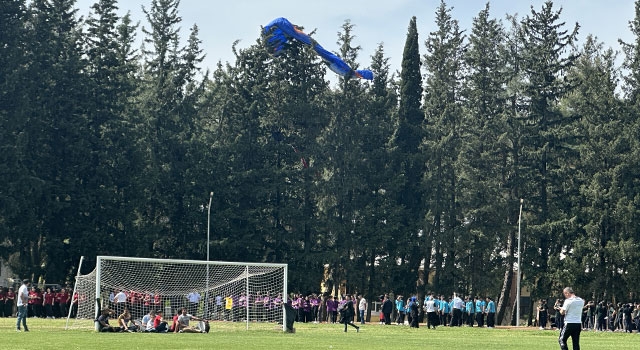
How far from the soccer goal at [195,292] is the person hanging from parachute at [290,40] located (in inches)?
946

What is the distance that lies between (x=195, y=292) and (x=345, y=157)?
25.4 meters

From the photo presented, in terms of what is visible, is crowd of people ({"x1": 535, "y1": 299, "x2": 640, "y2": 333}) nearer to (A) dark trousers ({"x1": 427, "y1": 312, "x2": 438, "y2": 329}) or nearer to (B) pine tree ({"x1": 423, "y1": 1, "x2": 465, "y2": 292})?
(A) dark trousers ({"x1": 427, "y1": 312, "x2": 438, "y2": 329})

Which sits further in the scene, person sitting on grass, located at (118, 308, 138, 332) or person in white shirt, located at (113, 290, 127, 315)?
person in white shirt, located at (113, 290, 127, 315)

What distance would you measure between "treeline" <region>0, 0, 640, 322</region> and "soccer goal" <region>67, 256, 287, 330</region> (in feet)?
46.7

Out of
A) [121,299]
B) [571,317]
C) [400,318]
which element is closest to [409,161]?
[400,318]

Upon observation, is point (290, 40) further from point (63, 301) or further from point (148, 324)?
point (148, 324)

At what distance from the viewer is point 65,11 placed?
62.7m

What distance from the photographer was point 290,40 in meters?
69.8

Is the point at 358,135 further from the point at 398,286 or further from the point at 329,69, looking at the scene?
the point at 398,286

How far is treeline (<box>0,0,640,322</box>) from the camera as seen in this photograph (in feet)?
200

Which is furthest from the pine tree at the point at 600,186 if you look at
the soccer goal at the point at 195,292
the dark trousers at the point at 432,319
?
the soccer goal at the point at 195,292

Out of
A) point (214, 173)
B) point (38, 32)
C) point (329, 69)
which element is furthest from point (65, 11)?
point (329, 69)

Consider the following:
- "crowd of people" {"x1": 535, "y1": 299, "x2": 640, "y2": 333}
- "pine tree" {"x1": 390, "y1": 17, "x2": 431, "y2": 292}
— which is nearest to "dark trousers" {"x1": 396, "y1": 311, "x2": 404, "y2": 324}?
"crowd of people" {"x1": 535, "y1": 299, "x2": 640, "y2": 333}

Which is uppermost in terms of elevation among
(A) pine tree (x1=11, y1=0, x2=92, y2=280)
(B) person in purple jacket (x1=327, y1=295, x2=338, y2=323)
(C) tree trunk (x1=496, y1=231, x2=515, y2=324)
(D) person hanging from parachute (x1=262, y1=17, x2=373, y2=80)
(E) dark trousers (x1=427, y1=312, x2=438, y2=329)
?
(D) person hanging from parachute (x1=262, y1=17, x2=373, y2=80)
